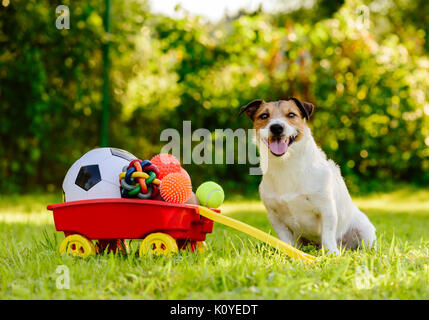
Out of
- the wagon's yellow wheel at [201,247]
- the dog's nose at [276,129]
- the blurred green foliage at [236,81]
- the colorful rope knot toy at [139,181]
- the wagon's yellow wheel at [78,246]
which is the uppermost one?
the blurred green foliage at [236,81]

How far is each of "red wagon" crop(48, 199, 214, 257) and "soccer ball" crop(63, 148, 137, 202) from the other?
0.42 feet

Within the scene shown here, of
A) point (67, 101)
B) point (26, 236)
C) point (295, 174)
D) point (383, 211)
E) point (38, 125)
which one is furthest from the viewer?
point (67, 101)

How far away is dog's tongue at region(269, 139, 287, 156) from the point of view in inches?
143

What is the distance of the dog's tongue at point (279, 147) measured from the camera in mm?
3623

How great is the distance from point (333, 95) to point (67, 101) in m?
4.86

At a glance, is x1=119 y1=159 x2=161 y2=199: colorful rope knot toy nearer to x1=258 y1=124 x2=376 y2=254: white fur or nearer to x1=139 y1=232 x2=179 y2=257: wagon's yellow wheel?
x1=139 y1=232 x2=179 y2=257: wagon's yellow wheel

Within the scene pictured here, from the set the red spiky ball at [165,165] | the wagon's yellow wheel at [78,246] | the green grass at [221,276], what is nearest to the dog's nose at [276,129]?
the red spiky ball at [165,165]

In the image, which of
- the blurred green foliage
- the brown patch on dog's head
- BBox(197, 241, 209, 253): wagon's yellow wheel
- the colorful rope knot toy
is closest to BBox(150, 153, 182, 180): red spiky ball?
the colorful rope knot toy

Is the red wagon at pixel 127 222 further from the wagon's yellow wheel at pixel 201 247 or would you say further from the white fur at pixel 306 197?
the white fur at pixel 306 197

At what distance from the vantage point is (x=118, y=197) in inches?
136

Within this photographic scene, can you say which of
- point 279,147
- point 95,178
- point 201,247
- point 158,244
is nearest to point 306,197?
point 279,147

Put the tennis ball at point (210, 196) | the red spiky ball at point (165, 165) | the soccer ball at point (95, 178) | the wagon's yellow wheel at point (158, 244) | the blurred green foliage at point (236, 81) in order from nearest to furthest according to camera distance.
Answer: the wagon's yellow wheel at point (158, 244)
the soccer ball at point (95, 178)
the red spiky ball at point (165, 165)
the tennis ball at point (210, 196)
the blurred green foliage at point (236, 81)
